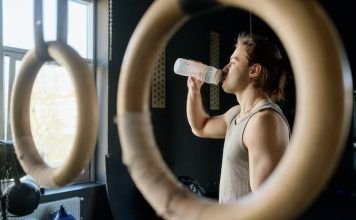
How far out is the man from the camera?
1121mm

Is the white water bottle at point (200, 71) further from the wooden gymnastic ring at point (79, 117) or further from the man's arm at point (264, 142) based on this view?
the wooden gymnastic ring at point (79, 117)

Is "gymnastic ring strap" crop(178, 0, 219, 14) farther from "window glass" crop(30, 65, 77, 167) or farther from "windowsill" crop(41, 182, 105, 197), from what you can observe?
"windowsill" crop(41, 182, 105, 197)

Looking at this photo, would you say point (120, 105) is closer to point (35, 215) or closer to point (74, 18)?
point (35, 215)

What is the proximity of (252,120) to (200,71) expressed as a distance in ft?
1.02

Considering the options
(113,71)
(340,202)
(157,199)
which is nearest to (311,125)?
(157,199)

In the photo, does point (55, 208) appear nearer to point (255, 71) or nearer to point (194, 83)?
point (194, 83)

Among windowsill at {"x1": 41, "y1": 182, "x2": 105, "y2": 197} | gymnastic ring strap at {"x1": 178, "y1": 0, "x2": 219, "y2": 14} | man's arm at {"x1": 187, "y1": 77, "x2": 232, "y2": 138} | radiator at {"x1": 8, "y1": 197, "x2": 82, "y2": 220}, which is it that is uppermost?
gymnastic ring strap at {"x1": 178, "y1": 0, "x2": 219, "y2": 14}

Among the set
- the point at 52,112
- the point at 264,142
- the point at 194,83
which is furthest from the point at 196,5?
the point at 52,112

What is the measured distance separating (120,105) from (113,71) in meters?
2.73

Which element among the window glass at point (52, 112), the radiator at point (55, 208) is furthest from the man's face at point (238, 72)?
the radiator at point (55, 208)

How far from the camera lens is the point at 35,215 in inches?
104

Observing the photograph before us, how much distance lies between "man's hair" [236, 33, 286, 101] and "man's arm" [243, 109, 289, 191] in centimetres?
19

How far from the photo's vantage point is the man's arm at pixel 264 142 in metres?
1.10

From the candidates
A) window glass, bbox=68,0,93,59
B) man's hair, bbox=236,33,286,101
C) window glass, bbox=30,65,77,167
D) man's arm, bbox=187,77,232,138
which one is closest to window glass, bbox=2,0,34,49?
window glass, bbox=30,65,77,167
